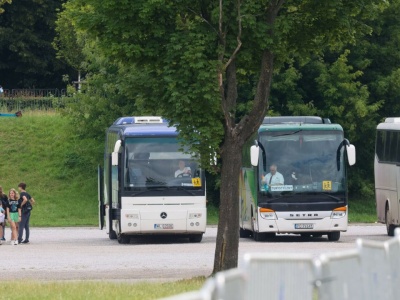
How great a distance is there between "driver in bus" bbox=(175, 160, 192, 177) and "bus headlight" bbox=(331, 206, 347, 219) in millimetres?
4068

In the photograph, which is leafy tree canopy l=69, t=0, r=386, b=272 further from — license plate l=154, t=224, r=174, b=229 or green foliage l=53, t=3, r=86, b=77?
green foliage l=53, t=3, r=86, b=77

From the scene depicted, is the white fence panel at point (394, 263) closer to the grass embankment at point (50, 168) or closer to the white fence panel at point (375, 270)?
the white fence panel at point (375, 270)

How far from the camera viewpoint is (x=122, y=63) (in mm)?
18359

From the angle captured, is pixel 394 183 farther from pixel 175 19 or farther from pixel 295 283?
pixel 295 283

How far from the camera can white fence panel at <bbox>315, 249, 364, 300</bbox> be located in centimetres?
688

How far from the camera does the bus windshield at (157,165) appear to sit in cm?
3148

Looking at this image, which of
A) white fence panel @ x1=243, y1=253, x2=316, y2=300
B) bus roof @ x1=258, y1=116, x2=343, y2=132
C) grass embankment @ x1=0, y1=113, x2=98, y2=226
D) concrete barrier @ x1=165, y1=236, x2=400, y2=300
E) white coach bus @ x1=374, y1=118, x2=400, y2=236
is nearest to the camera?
concrete barrier @ x1=165, y1=236, x2=400, y2=300

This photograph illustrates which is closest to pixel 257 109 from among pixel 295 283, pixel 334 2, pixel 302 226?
pixel 334 2

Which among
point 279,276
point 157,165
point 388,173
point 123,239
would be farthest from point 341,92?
point 279,276

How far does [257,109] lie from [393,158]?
1538 cm

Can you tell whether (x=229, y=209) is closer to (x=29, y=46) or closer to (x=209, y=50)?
(x=209, y=50)

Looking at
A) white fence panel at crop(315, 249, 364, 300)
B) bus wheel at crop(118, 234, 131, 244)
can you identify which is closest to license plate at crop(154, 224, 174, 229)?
bus wheel at crop(118, 234, 131, 244)

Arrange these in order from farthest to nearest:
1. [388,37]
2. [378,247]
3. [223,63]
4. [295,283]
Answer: [388,37], [223,63], [378,247], [295,283]

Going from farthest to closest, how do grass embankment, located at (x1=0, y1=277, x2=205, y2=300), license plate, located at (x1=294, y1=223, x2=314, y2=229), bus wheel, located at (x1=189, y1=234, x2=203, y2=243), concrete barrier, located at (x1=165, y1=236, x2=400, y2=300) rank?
bus wheel, located at (x1=189, y1=234, x2=203, y2=243) < license plate, located at (x1=294, y1=223, x2=314, y2=229) < grass embankment, located at (x1=0, y1=277, x2=205, y2=300) < concrete barrier, located at (x1=165, y1=236, x2=400, y2=300)
